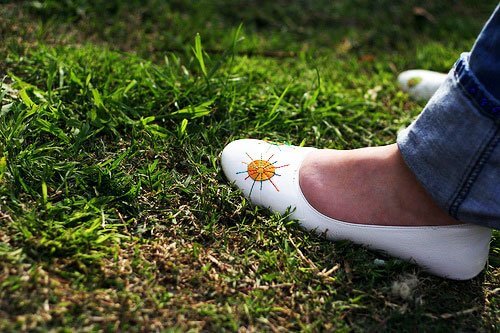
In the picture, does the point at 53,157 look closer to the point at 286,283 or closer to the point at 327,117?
the point at 286,283

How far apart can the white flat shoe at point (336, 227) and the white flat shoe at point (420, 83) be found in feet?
2.67

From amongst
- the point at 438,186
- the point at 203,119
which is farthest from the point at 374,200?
the point at 203,119

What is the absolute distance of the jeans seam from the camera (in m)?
1.33

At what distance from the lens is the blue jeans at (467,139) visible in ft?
4.33

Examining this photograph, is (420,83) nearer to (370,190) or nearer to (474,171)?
(370,190)

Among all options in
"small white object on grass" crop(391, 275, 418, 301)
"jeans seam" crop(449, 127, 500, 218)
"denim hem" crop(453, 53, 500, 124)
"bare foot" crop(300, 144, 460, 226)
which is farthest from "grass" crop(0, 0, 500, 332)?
"denim hem" crop(453, 53, 500, 124)

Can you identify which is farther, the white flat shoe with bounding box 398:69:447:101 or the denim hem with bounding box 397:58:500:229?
the white flat shoe with bounding box 398:69:447:101

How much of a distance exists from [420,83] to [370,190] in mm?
961

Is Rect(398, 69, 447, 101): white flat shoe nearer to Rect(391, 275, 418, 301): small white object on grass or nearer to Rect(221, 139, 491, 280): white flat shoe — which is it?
Rect(221, 139, 491, 280): white flat shoe

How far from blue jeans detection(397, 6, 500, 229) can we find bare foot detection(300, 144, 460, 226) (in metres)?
0.09

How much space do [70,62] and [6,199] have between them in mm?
728

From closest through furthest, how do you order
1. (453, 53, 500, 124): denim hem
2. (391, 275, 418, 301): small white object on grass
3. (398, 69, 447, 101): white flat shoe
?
1. (453, 53, 500, 124): denim hem
2. (391, 275, 418, 301): small white object on grass
3. (398, 69, 447, 101): white flat shoe

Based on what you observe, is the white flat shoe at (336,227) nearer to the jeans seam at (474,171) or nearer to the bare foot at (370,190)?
the bare foot at (370,190)

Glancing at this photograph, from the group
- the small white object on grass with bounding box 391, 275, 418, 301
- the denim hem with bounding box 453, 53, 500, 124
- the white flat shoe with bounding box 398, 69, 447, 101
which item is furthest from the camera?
the white flat shoe with bounding box 398, 69, 447, 101
